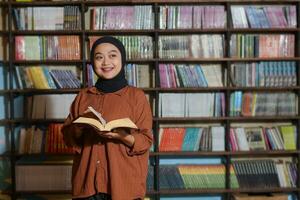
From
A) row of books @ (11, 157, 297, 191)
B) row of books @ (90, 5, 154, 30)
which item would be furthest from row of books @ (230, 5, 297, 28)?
row of books @ (11, 157, 297, 191)

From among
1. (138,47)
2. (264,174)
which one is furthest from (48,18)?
(264,174)

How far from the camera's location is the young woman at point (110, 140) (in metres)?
1.76

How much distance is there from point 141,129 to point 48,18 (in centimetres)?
177

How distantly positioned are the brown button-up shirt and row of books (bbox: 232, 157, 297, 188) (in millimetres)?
1639

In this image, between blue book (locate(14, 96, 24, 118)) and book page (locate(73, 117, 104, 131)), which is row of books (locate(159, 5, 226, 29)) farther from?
book page (locate(73, 117, 104, 131))

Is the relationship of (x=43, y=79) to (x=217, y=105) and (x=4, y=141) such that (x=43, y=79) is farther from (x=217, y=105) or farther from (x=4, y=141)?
(x=217, y=105)

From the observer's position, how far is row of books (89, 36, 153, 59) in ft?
10.4

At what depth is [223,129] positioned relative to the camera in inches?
128

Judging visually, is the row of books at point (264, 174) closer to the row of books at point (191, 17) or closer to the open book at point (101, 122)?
the row of books at point (191, 17)

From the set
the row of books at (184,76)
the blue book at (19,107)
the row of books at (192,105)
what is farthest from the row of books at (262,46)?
the blue book at (19,107)

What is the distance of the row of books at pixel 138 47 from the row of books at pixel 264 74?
0.73 metres

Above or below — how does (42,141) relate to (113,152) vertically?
below

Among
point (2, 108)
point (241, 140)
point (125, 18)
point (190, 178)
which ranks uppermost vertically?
point (125, 18)

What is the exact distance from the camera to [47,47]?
125 inches
